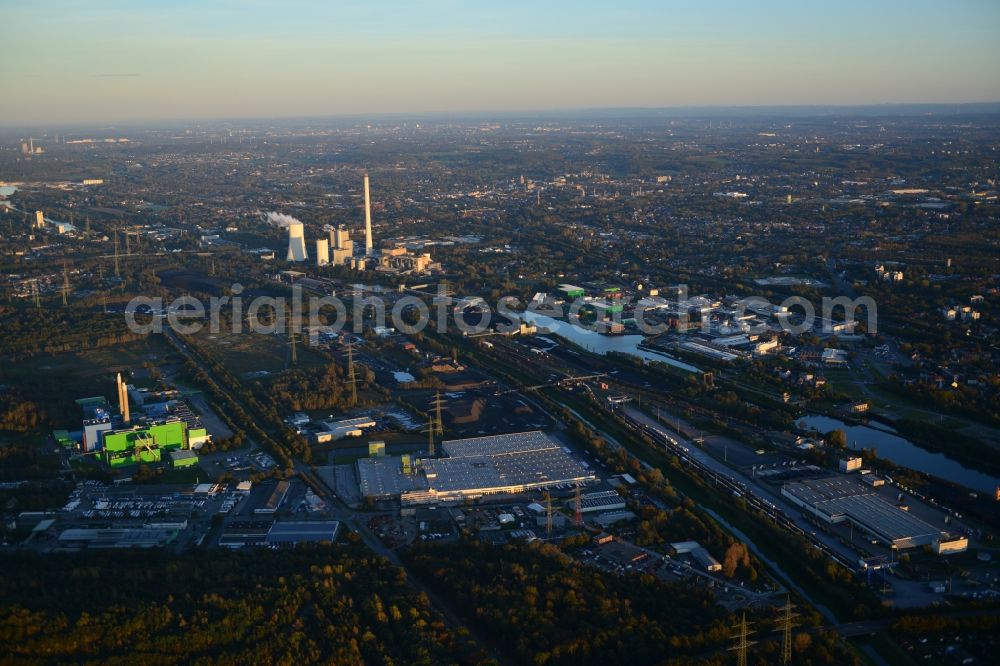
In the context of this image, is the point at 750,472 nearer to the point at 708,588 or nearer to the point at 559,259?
the point at 708,588

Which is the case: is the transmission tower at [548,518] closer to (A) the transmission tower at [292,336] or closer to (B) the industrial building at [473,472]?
(B) the industrial building at [473,472]

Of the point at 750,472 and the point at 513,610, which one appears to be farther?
the point at 750,472

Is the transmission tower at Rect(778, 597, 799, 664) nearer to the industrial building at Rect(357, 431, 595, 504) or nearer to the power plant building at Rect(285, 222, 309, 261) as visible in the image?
the industrial building at Rect(357, 431, 595, 504)

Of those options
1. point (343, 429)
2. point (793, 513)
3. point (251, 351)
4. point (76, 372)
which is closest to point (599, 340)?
point (251, 351)

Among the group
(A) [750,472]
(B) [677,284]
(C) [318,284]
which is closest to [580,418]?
(A) [750,472]

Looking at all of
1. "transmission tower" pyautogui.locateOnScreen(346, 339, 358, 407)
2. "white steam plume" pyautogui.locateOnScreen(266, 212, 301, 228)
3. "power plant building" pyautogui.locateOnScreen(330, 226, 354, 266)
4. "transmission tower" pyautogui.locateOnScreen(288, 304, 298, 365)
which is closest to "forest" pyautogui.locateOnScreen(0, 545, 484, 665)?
"transmission tower" pyautogui.locateOnScreen(346, 339, 358, 407)

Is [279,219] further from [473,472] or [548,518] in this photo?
[548,518]
